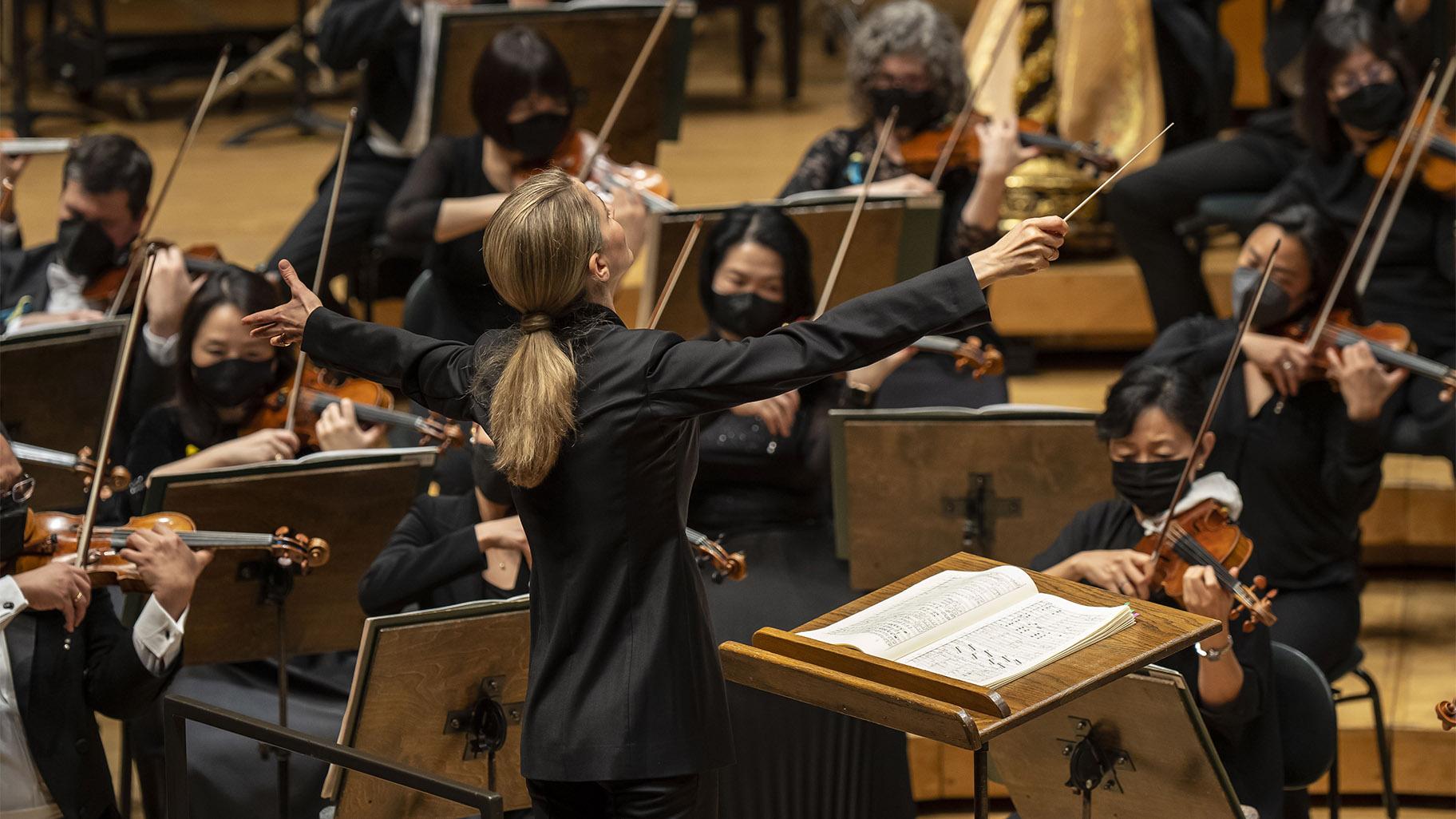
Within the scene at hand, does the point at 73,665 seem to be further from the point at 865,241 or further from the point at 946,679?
the point at 865,241

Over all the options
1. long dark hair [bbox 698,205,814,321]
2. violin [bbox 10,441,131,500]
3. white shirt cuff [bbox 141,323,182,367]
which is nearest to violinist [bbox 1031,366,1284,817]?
long dark hair [bbox 698,205,814,321]

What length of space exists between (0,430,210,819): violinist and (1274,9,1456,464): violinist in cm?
215

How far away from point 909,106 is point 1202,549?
1390mm

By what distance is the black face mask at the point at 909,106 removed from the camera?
3.39 m

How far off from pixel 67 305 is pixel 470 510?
43.2 inches

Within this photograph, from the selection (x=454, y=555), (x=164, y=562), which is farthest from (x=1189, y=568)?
(x=164, y=562)

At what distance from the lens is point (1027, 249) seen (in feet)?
5.11

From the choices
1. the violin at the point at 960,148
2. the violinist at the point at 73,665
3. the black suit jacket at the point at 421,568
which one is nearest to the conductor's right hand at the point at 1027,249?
the black suit jacket at the point at 421,568

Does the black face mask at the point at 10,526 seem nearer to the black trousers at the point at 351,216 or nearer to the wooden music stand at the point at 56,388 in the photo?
the wooden music stand at the point at 56,388

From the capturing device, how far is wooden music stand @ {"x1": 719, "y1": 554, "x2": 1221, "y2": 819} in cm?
149

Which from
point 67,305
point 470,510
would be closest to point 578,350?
point 470,510

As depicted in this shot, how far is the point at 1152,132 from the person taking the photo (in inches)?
155

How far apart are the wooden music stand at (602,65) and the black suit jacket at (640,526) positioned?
1.83 metres

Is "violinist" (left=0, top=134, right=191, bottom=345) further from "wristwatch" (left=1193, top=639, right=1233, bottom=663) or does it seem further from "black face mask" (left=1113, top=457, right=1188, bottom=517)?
"wristwatch" (left=1193, top=639, right=1233, bottom=663)
